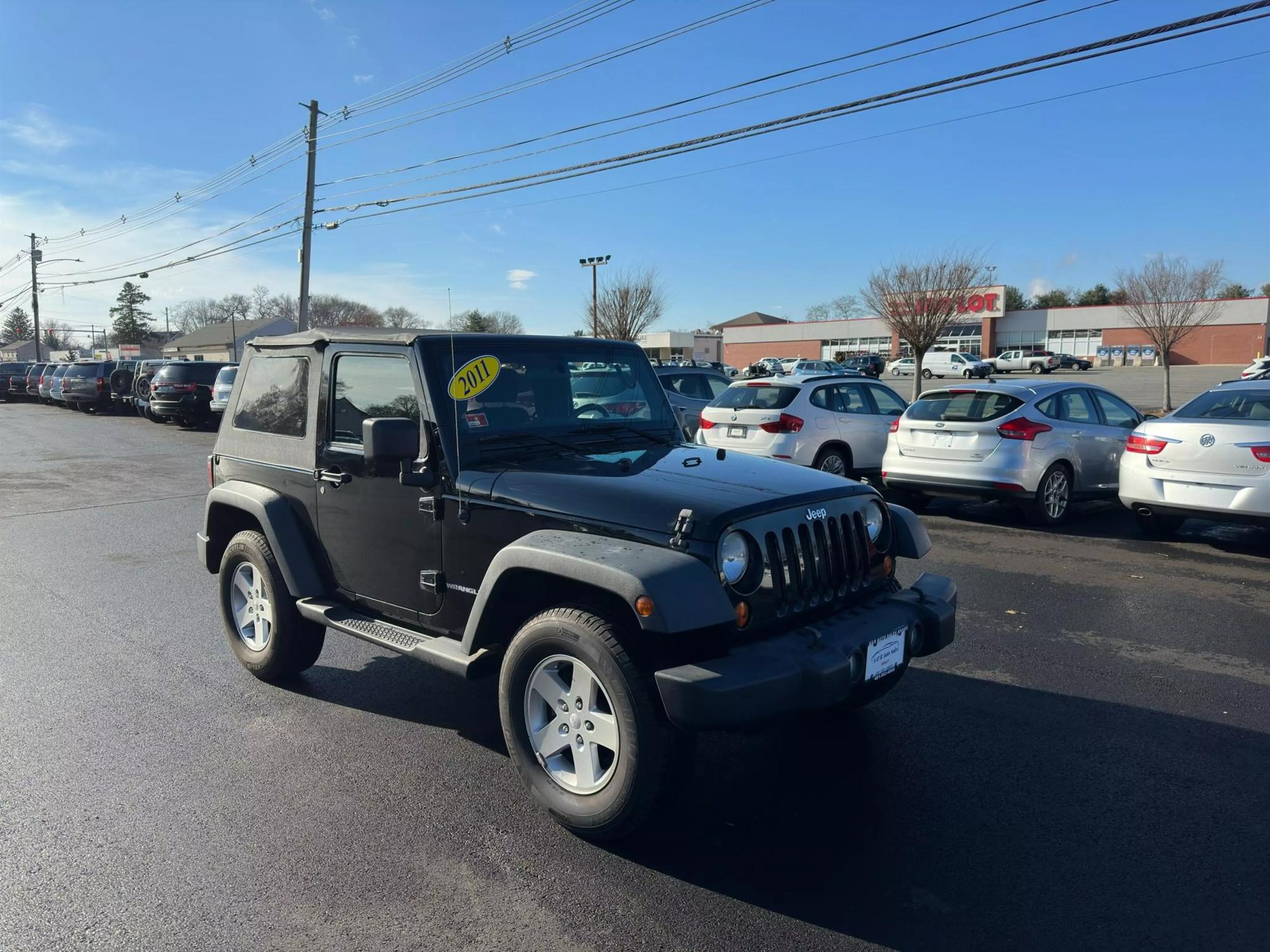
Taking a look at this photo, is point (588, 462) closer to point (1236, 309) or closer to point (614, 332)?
point (614, 332)

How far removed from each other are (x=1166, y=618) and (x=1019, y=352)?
209ft

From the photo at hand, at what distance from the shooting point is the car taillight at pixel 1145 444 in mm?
8273

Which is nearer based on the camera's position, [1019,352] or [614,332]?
[614,332]

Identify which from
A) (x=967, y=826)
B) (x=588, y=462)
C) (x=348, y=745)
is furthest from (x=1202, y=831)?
(x=348, y=745)

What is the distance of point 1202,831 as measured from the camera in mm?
3459

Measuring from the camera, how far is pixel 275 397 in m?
5.05

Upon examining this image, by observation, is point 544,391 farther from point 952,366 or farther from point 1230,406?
point 952,366

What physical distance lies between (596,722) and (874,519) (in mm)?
1599

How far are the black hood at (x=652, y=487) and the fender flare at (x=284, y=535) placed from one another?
1.32 m

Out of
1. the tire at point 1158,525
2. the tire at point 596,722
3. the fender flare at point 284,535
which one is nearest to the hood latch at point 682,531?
the tire at point 596,722

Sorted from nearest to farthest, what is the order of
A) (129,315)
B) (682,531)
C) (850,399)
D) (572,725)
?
(682,531) → (572,725) → (850,399) → (129,315)

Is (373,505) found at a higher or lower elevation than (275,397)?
lower

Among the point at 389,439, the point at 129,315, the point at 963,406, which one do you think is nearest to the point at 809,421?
the point at 963,406

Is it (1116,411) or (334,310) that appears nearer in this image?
(1116,411)
